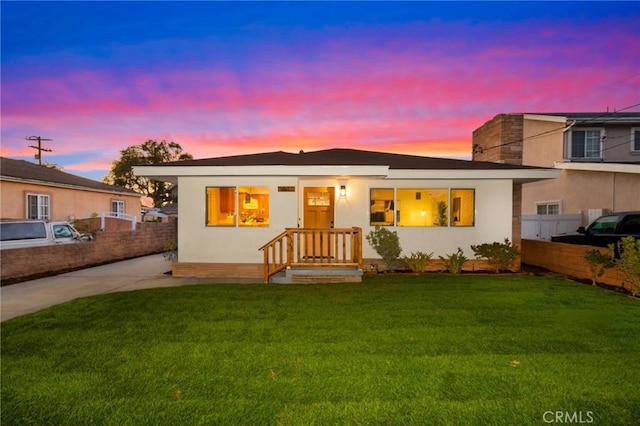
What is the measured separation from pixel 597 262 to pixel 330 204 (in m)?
6.57

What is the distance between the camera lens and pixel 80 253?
10.8 m

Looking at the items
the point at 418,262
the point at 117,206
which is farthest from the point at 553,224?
the point at 117,206

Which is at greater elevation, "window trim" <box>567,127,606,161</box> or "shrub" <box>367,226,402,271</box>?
"window trim" <box>567,127,606,161</box>

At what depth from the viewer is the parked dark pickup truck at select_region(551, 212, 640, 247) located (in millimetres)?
9211

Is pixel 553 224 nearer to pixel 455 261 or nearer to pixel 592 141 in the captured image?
pixel 592 141

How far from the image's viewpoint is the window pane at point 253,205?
9188mm

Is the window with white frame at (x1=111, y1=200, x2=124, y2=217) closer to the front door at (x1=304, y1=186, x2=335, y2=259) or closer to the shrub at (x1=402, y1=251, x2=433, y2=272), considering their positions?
the front door at (x1=304, y1=186, x2=335, y2=259)

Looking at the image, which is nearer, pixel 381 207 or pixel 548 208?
pixel 381 207

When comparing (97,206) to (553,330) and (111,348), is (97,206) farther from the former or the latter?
(553,330)

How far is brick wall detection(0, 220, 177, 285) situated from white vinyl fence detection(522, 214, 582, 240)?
16.2 metres

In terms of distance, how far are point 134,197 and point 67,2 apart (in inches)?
586

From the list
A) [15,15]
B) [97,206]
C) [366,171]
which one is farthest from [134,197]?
[366,171]

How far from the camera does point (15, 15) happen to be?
1061 cm

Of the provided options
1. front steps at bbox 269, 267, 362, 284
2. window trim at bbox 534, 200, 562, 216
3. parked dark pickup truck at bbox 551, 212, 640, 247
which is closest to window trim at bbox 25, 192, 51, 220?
front steps at bbox 269, 267, 362, 284
